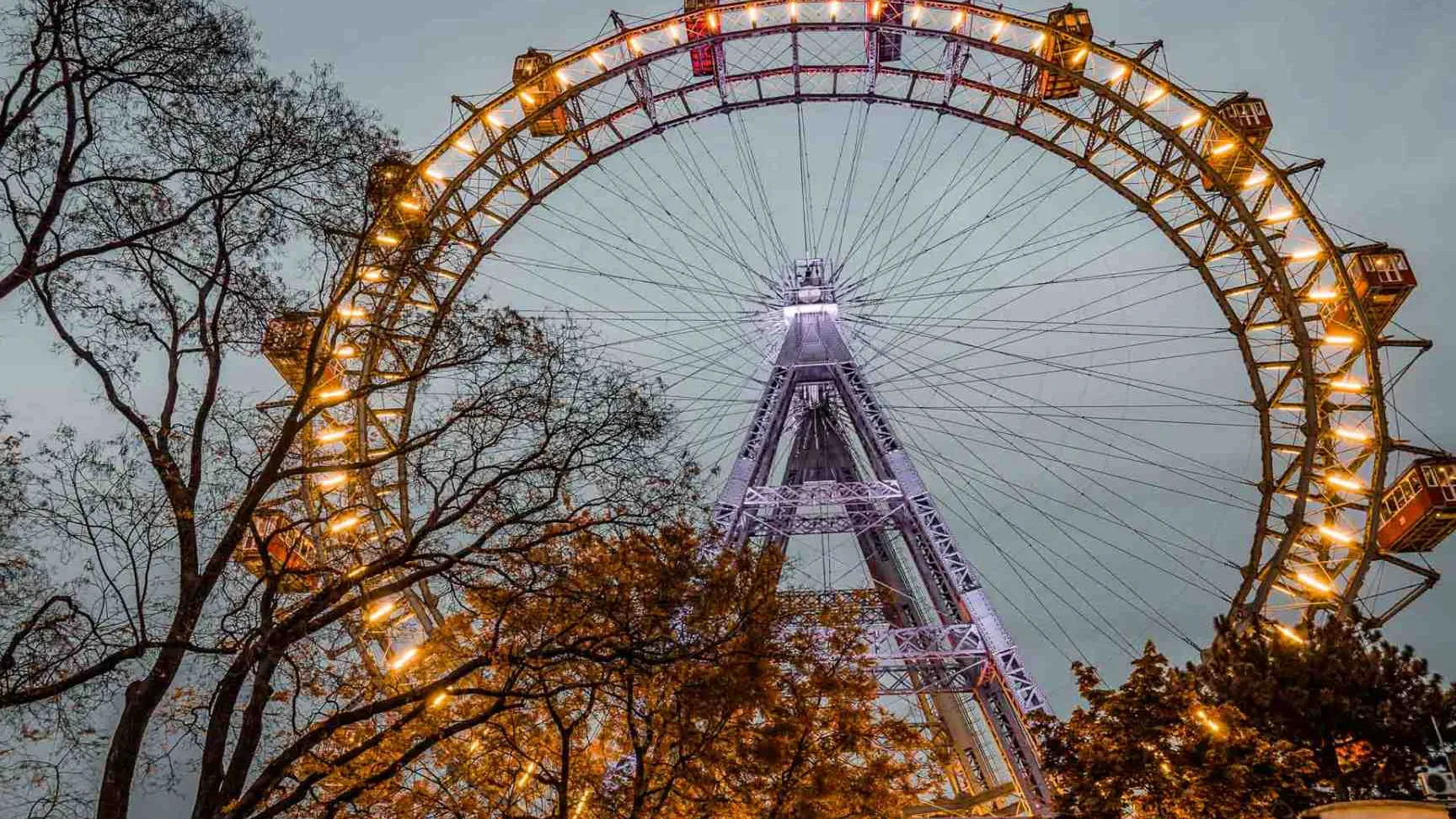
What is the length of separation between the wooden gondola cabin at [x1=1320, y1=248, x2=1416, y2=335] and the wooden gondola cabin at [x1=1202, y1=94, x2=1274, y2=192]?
342 cm

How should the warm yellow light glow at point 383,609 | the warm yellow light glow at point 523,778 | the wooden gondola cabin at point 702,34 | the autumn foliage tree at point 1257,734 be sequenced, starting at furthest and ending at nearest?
1. the wooden gondola cabin at point 702,34
2. the warm yellow light glow at point 383,609
3. the autumn foliage tree at point 1257,734
4. the warm yellow light glow at point 523,778

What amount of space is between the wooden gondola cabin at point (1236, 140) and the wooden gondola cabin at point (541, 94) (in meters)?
16.3

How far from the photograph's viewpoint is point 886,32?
23.5 metres

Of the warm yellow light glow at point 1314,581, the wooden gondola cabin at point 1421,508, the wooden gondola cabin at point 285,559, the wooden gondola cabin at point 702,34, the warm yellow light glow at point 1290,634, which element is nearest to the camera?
the wooden gondola cabin at point 285,559

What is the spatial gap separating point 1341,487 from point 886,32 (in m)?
15.8

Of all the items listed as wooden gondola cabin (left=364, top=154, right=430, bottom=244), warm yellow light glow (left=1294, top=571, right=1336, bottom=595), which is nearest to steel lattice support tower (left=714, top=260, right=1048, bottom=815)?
warm yellow light glow (left=1294, top=571, right=1336, bottom=595)

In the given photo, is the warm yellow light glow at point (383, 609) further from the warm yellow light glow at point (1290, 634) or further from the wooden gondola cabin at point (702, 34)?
the warm yellow light glow at point (1290, 634)

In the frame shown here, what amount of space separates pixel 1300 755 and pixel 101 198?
62.9ft

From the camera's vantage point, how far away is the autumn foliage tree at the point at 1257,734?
50.4 ft

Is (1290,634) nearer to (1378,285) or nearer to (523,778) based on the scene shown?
(1378,285)

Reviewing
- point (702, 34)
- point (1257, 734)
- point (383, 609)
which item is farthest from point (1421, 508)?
point (383, 609)

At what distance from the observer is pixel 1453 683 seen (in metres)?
17.3

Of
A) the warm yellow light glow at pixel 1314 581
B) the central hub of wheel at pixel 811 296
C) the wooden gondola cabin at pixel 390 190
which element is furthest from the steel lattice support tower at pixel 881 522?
the wooden gondola cabin at pixel 390 190

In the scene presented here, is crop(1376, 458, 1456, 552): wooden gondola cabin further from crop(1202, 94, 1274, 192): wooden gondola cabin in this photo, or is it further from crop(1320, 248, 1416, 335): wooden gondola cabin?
crop(1202, 94, 1274, 192): wooden gondola cabin
